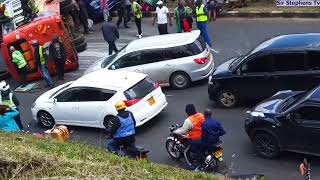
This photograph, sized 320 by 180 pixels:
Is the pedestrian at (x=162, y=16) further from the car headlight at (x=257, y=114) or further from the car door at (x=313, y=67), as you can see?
the car headlight at (x=257, y=114)

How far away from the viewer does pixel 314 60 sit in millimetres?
14602

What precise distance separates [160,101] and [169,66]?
244 cm

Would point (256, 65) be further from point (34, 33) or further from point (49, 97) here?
point (34, 33)

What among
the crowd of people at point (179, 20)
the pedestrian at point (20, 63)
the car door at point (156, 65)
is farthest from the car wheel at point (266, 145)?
the pedestrian at point (20, 63)

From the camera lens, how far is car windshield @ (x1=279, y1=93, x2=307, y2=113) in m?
12.8

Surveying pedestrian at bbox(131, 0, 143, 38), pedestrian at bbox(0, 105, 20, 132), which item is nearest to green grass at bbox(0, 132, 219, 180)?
pedestrian at bbox(0, 105, 20, 132)

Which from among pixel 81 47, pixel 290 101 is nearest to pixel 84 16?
pixel 81 47

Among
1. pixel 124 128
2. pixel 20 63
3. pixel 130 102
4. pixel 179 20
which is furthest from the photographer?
pixel 179 20

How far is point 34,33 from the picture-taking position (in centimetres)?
2041

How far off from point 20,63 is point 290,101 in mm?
10544

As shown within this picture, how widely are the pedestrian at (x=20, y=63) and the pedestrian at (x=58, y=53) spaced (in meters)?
1.02

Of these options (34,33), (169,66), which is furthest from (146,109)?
(34,33)

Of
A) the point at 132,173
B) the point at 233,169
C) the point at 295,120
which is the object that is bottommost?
the point at 233,169

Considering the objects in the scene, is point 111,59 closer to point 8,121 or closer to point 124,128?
point 8,121
